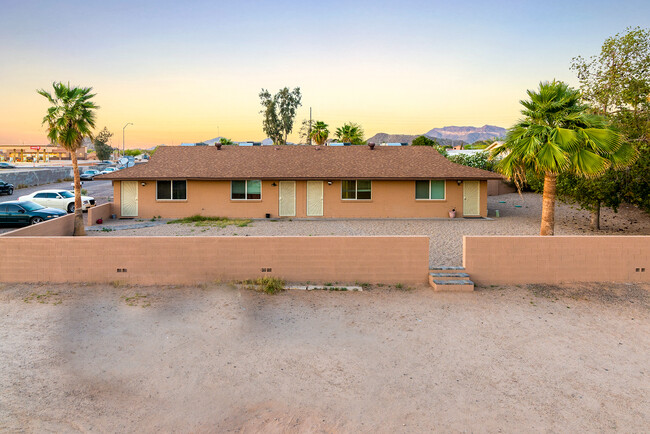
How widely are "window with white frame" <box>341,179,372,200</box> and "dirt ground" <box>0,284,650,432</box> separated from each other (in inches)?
516

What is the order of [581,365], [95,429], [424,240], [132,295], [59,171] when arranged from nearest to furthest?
[95,429], [581,365], [132,295], [424,240], [59,171]

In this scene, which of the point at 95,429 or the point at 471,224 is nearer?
the point at 95,429

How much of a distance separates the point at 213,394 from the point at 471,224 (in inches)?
743

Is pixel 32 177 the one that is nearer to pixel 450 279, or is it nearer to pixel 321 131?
pixel 321 131

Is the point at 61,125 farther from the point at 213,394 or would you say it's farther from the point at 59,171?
the point at 59,171

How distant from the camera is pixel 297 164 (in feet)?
85.8

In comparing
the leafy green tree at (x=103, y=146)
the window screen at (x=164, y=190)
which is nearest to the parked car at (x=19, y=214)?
the window screen at (x=164, y=190)

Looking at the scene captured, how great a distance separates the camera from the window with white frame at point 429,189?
24.9 metres

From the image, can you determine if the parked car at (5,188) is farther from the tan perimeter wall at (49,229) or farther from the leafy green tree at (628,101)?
the leafy green tree at (628,101)

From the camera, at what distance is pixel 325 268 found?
12.7 metres

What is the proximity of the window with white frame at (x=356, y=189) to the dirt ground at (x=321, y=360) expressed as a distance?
43.0ft

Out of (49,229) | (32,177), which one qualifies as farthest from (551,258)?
(32,177)

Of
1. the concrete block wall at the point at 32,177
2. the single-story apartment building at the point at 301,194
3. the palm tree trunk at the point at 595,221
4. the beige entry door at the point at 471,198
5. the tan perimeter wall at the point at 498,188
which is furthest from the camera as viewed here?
the concrete block wall at the point at 32,177

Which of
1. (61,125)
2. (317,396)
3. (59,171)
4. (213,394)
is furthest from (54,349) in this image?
(59,171)
